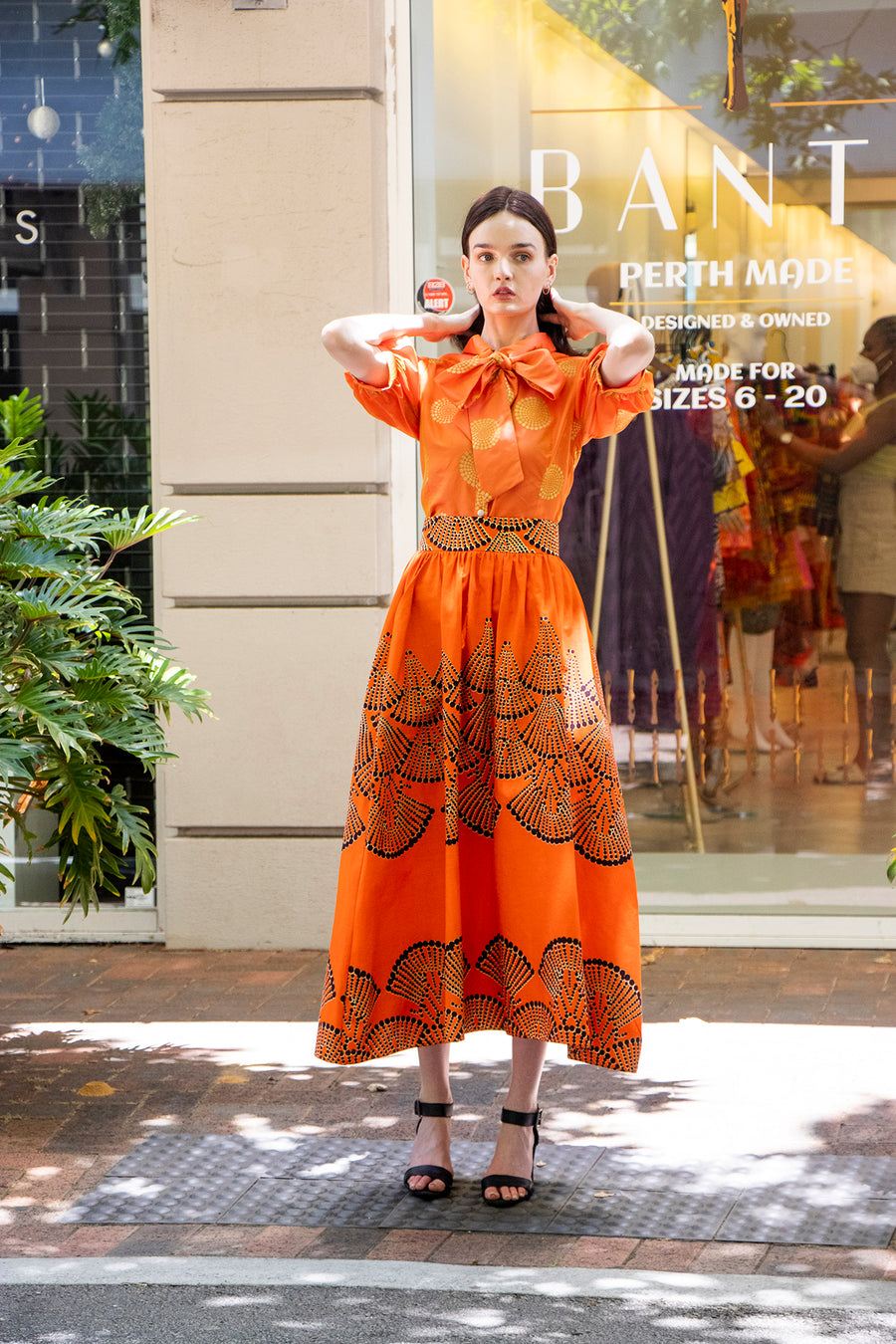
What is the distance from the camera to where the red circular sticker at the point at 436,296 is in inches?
247

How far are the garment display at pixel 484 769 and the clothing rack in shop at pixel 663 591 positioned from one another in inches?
104

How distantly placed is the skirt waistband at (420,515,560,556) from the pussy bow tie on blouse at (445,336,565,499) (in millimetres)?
79

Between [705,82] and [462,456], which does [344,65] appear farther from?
[462,456]

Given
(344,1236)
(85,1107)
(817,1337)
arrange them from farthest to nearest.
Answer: (85,1107), (344,1236), (817,1337)

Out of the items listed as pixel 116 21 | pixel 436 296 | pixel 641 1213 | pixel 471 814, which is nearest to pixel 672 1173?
pixel 641 1213

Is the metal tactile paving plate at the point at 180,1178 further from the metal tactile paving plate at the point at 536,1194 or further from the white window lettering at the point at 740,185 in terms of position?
the white window lettering at the point at 740,185

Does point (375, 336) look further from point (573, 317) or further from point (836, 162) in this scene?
point (836, 162)

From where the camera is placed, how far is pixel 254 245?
6.15 metres

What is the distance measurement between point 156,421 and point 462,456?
2.80 metres

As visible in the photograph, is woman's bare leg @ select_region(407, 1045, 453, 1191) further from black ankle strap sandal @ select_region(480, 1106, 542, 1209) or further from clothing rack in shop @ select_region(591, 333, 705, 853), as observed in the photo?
clothing rack in shop @ select_region(591, 333, 705, 853)

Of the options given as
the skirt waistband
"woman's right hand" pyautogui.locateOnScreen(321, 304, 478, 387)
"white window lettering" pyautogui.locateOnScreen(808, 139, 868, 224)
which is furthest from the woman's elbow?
"white window lettering" pyautogui.locateOnScreen(808, 139, 868, 224)

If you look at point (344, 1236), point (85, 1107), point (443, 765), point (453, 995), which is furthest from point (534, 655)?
point (85, 1107)

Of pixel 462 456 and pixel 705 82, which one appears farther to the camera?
pixel 705 82

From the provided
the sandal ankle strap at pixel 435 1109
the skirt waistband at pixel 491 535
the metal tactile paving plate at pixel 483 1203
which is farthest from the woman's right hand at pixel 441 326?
the metal tactile paving plate at pixel 483 1203
